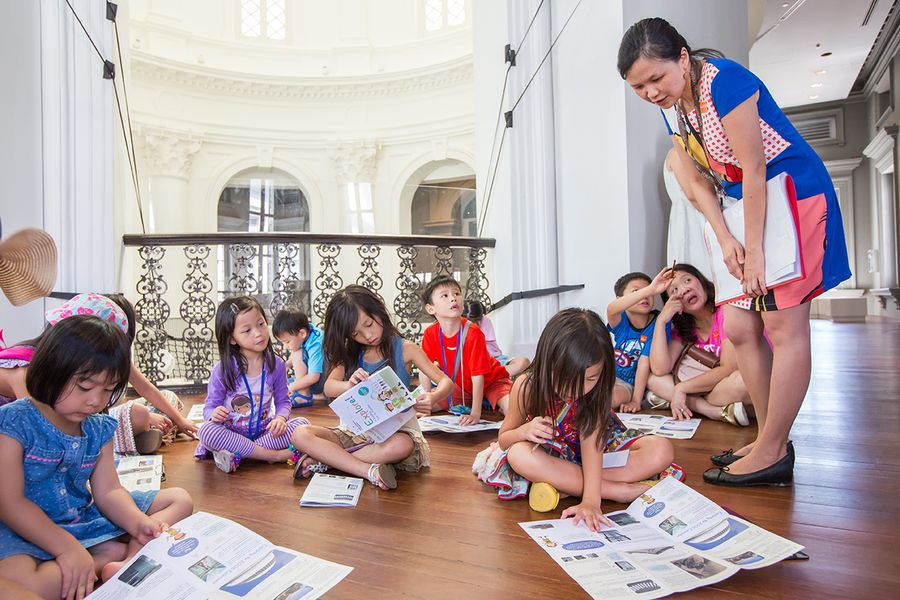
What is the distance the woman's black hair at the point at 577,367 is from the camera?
1688 millimetres

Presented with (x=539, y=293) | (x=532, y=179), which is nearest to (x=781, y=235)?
(x=539, y=293)

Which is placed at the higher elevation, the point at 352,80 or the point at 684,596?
the point at 352,80

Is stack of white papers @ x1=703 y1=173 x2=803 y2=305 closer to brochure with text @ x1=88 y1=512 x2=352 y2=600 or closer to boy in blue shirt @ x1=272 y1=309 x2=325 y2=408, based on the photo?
brochure with text @ x1=88 y1=512 x2=352 y2=600

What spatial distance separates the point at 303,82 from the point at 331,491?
10.4 meters

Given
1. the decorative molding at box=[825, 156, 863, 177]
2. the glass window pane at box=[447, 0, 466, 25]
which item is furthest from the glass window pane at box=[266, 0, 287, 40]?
the decorative molding at box=[825, 156, 863, 177]

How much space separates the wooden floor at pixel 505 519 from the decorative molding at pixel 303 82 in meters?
9.03

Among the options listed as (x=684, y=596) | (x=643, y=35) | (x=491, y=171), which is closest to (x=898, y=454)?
(x=684, y=596)

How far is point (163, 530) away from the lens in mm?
1499

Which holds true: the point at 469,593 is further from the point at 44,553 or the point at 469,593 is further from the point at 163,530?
the point at 44,553

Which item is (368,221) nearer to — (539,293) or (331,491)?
(539,293)

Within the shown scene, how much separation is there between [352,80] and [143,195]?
158 inches

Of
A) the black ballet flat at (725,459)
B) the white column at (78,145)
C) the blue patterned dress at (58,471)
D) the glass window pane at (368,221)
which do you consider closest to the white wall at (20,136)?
the white column at (78,145)

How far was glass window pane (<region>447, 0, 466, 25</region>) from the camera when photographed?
11.3 metres

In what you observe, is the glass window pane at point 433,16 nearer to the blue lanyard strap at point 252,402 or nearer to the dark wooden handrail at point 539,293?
the dark wooden handrail at point 539,293
